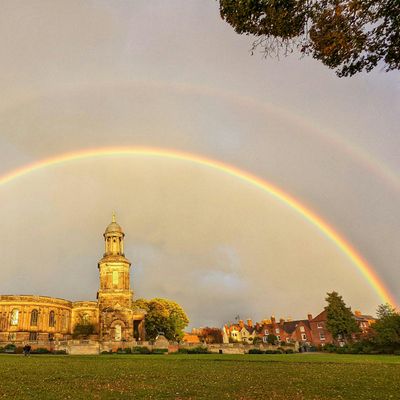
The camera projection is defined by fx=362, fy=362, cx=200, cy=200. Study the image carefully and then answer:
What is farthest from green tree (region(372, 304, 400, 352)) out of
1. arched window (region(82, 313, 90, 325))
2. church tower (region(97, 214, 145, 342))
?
arched window (region(82, 313, 90, 325))

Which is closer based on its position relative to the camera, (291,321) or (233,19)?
(233,19)

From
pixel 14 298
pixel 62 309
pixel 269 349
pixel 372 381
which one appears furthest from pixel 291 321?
pixel 372 381

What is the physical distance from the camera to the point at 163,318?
7988cm

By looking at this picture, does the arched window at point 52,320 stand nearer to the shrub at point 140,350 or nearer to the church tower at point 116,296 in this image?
the church tower at point 116,296

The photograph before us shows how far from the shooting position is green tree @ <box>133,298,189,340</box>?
7925 cm

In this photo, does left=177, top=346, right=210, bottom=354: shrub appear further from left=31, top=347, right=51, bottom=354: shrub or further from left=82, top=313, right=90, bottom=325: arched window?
left=82, top=313, right=90, bottom=325: arched window

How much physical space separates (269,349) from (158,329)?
32416 mm

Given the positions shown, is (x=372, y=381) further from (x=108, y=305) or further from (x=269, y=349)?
(x=108, y=305)

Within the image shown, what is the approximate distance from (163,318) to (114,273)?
18549 mm

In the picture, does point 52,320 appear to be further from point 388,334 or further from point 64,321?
point 388,334

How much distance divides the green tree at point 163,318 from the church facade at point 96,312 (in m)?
11.1

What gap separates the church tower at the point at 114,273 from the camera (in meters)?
66.6

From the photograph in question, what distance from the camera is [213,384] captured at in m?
14.2

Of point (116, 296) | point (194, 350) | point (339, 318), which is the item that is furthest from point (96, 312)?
point (339, 318)
